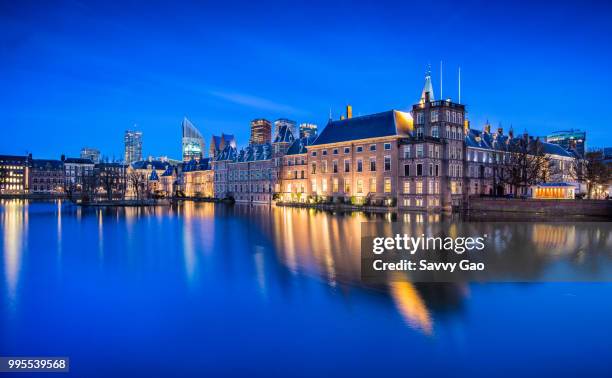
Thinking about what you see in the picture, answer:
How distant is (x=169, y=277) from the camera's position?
22156 mm

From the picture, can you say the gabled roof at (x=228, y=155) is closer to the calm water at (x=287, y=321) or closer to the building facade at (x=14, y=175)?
the calm water at (x=287, y=321)

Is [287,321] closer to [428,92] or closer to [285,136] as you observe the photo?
[428,92]

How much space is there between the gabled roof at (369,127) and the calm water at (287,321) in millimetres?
55168

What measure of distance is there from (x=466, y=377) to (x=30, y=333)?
547 inches

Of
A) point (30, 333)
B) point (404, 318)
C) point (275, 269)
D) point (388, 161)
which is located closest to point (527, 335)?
point (404, 318)

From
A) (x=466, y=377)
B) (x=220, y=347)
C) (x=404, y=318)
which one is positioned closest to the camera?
(x=466, y=377)

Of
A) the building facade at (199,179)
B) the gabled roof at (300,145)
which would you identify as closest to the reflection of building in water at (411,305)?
the gabled roof at (300,145)

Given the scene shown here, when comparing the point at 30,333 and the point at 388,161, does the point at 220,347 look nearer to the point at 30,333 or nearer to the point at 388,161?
the point at 30,333

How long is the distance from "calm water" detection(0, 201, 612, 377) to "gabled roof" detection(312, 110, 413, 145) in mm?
55168

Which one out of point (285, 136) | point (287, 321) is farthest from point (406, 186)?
point (287, 321)

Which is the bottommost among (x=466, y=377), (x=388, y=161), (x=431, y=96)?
(x=466, y=377)

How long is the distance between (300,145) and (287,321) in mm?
87873

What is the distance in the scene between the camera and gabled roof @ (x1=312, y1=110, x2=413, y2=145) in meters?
77.2

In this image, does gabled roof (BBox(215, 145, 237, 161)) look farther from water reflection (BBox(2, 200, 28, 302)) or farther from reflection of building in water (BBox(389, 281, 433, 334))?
reflection of building in water (BBox(389, 281, 433, 334))
